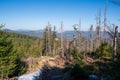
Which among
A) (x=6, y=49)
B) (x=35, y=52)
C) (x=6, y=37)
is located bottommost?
(x=35, y=52)

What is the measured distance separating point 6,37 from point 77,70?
13.8 meters

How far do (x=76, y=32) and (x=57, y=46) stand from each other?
2497 cm

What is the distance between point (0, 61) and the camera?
90.1 ft

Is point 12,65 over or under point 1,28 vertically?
under

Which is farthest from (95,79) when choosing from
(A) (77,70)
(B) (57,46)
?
(B) (57,46)

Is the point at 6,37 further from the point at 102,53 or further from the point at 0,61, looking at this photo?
the point at 102,53

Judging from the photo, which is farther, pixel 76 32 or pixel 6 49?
pixel 76 32

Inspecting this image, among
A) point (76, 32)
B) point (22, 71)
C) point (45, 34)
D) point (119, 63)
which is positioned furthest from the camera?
point (45, 34)

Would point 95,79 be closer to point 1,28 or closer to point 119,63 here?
point 119,63

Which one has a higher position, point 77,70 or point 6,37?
point 6,37

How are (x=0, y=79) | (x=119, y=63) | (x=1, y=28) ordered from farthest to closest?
1. (x=1, y=28)
2. (x=0, y=79)
3. (x=119, y=63)

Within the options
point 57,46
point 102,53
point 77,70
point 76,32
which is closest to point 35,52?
point 57,46

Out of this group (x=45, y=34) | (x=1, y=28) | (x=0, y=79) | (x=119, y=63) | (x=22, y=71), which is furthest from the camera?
(x=45, y=34)

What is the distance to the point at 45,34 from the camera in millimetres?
78312
